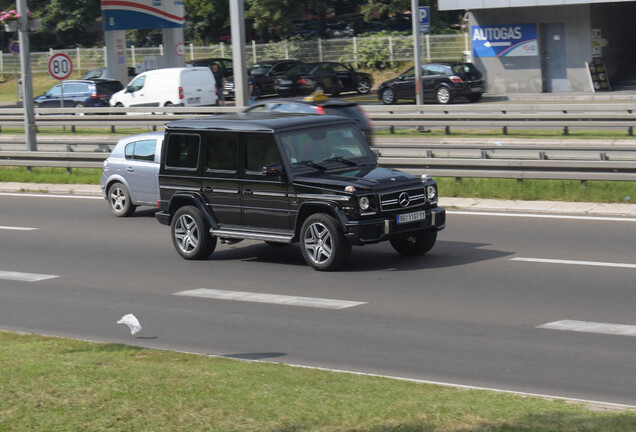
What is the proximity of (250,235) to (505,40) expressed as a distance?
30.6 m

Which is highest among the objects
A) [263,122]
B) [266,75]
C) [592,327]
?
[266,75]

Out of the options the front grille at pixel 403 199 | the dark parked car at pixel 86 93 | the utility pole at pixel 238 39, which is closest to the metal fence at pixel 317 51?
the dark parked car at pixel 86 93

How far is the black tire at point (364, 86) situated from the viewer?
47500 mm

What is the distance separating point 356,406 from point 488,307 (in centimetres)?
398

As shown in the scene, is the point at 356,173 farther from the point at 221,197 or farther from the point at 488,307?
the point at 488,307

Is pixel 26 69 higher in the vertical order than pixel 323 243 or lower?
higher

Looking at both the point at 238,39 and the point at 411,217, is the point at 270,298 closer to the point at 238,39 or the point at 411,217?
the point at 411,217

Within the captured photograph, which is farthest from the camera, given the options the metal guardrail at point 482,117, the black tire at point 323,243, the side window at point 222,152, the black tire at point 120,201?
the metal guardrail at point 482,117

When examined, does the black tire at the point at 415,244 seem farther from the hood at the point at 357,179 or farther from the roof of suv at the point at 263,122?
the roof of suv at the point at 263,122

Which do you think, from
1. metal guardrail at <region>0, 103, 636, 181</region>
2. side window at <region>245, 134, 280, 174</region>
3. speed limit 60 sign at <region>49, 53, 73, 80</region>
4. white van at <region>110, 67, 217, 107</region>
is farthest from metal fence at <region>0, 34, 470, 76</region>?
side window at <region>245, 134, 280, 174</region>

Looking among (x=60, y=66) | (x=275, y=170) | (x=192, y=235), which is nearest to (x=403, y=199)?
(x=275, y=170)

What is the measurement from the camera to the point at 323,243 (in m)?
11.9

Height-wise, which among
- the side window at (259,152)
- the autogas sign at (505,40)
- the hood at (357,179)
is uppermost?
the autogas sign at (505,40)

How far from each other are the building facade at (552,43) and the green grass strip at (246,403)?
111 feet
